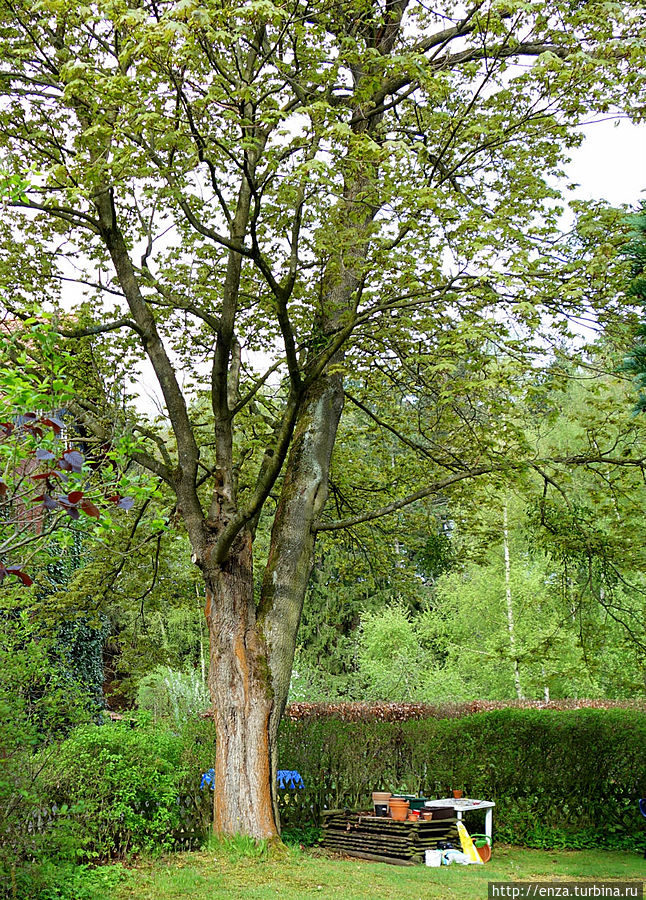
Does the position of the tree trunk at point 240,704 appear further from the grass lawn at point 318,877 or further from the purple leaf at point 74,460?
the purple leaf at point 74,460

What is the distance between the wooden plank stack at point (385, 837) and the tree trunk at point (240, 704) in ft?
6.25

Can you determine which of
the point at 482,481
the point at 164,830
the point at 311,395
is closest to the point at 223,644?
the point at 164,830

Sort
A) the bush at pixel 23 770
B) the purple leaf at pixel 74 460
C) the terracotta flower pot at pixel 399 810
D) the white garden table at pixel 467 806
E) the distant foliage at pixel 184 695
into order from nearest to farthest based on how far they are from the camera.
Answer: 1. the purple leaf at pixel 74 460
2. the bush at pixel 23 770
3. the terracotta flower pot at pixel 399 810
4. the white garden table at pixel 467 806
5. the distant foliage at pixel 184 695

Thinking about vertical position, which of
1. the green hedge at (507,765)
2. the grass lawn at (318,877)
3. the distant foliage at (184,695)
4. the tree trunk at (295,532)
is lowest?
the grass lawn at (318,877)

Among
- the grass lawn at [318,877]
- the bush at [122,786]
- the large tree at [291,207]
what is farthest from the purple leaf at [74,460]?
the bush at [122,786]

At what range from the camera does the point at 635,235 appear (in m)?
3.87

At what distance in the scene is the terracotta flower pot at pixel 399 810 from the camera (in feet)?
29.0

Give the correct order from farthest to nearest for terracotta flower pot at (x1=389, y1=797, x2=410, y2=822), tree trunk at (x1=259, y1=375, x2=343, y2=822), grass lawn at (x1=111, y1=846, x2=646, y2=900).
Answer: terracotta flower pot at (x1=389, y1=797, x2=410, y2=822) < tree trunk at (x1=259, y1=375, x2=343, y2=822) < grass lawn at (x1=111, y1=846, x2=646, y2=900)

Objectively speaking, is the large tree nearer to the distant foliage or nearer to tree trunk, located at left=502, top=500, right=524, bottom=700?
the distant foliage

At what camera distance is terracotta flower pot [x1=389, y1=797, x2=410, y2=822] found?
8.84 meters

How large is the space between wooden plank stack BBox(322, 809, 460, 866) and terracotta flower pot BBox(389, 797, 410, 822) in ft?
0.30

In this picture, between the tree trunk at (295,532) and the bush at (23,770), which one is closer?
the bush at (23,770)

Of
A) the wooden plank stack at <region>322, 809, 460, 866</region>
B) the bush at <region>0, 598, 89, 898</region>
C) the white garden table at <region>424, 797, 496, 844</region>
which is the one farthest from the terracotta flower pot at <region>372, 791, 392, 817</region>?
the bush at <region>0, 598, 89, 898</region>

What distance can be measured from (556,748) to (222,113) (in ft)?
28.2
